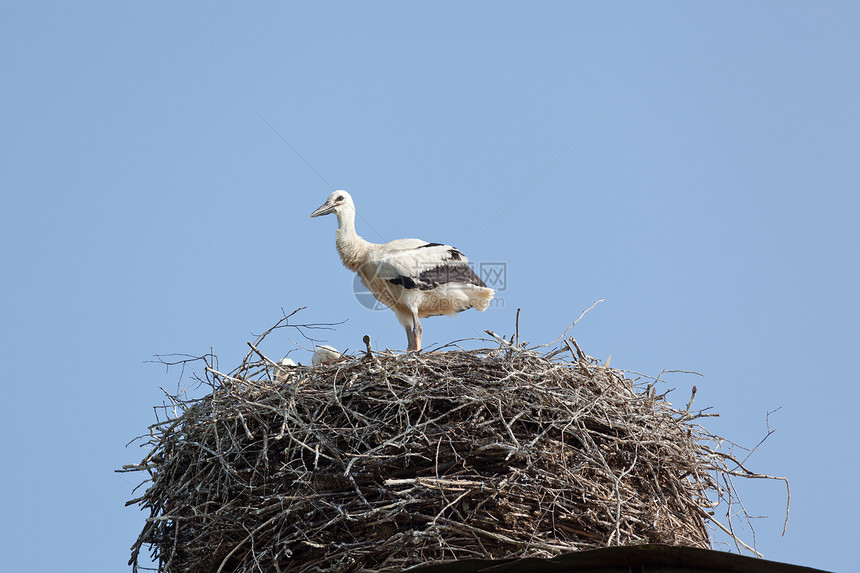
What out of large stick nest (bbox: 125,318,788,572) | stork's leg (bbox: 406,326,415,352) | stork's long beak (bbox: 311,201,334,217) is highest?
stork's long beak (bbox: 311,201,334,217)

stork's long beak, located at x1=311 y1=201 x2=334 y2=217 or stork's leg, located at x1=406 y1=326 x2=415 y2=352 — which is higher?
stork's long beak, located at x1=311 y1=201 x2=334 y2=217

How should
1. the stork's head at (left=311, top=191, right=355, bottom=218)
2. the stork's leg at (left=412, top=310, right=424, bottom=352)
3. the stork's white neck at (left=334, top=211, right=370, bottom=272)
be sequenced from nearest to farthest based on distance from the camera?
the stork's leg at (left=412, top=310, right=424, bottom=352)
the stork's white neck at (left=334, top=211, right=370, bottom=272)
the stork's head at (left=311, top=191, right=355, bottom=218)

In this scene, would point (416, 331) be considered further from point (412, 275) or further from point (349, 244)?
point (349, 244)

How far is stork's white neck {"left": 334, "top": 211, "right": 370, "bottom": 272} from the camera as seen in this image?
32.1 ft

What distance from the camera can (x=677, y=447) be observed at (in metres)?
6.50

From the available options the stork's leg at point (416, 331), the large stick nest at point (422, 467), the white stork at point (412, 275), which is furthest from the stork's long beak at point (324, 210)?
the large stick nest at point (422, 467)

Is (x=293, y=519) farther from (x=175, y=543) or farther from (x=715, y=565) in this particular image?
(x=715, y=565)

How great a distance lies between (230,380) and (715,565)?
3318mm

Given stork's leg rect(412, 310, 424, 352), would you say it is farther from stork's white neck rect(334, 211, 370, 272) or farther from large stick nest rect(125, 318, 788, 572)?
large stick nest rect(125, 318, 788, 572)

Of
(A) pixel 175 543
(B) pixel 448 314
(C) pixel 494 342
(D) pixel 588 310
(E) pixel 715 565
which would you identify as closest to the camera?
(E) pixel 715 565

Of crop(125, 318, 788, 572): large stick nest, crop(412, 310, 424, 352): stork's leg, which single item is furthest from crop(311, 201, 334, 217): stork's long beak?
crop(125, 318, 788, 572): large stick nest

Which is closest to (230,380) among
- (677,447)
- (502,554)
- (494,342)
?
(494,342)

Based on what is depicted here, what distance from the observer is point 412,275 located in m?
9.35

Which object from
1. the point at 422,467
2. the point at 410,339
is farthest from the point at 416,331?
the point at 422,467
